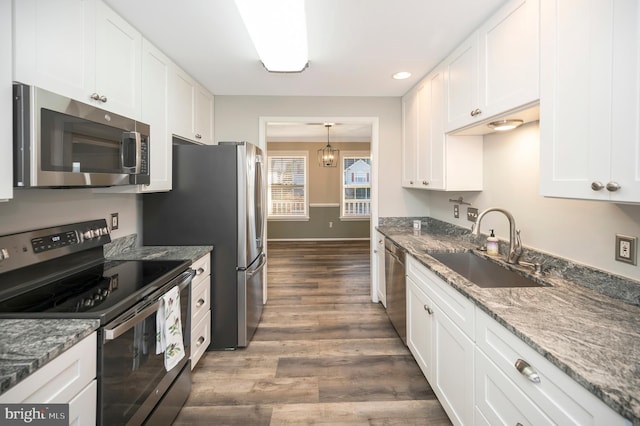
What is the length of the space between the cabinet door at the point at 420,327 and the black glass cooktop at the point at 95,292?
1.54m

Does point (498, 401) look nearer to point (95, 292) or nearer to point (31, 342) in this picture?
point (31, 342)

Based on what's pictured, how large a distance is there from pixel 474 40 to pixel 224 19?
1.56m

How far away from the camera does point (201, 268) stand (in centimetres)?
219

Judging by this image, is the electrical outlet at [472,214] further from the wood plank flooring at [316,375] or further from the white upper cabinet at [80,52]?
the white upper cabinet at [80,52]

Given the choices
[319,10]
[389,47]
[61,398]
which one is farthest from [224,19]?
[61,398]

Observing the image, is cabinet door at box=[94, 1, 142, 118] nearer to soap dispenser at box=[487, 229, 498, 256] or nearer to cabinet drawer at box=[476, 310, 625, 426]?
cabinet drawer at box=[476, 310, 625, 426]

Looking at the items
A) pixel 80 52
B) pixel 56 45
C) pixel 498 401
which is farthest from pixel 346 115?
pixel 498 401

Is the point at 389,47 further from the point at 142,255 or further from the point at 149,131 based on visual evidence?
the point at 142,255

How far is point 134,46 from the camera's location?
1896 millimetres

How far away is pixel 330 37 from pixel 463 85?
96cm

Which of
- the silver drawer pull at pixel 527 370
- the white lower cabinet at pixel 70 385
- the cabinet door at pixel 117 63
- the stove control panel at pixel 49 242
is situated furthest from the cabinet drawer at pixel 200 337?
the silver drawer pull at pixel 527 370

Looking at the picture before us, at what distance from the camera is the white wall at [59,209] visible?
1.45m

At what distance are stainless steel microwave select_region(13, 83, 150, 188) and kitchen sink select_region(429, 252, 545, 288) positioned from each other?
2.08 metres

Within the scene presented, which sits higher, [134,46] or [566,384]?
[134,46]
